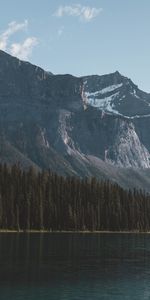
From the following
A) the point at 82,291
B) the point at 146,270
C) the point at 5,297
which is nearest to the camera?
the point at 5,297

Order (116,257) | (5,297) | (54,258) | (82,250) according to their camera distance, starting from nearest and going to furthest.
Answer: (5,297) → (54,258) → (116,257) → (82,250)

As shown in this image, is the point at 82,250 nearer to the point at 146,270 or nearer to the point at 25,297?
the point at 146,270

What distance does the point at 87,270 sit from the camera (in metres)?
90.6

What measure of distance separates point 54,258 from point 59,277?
26.0m

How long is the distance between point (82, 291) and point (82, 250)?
60.4m

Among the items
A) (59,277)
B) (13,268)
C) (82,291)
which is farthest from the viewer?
(13,268)

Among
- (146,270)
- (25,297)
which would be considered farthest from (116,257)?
(25,297)

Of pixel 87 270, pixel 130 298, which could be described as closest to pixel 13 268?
pixel 87 270

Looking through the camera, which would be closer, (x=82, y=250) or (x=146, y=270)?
(x=146, y=270)

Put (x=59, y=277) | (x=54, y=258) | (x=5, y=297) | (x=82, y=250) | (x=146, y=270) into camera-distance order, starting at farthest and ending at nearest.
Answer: (x=82, y=250) < (x=54, y=258) < (x=146, y=270) < (x=59, y=277) < (x=5, y=297)

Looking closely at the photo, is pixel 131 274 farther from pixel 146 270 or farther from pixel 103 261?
pixel 103 261

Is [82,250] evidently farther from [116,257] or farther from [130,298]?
[130,298]

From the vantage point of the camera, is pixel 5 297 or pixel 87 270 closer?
pixel 5 297

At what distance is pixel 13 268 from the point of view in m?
86.9
